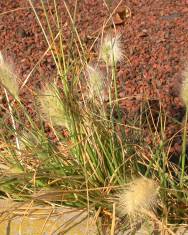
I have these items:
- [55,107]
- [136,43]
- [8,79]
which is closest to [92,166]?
[55,107]

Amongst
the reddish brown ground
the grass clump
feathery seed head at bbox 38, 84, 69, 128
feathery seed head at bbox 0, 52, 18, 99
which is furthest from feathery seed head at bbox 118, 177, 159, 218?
the reddish brown ground

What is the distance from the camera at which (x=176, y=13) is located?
4648mm

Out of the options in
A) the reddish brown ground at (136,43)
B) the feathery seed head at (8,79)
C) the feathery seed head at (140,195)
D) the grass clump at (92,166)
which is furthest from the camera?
the reddish brown ground at (136,43)

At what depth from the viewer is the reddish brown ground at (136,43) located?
3.44 m

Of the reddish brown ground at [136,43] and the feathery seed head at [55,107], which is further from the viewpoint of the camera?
the reddish brown ground at [136,43]

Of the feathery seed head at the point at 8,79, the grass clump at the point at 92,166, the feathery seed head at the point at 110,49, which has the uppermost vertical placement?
the feathery seed head at the point at 110,49

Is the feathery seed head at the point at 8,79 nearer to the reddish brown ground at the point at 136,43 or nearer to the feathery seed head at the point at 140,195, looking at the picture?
the feathery seed head at the point at 140,195

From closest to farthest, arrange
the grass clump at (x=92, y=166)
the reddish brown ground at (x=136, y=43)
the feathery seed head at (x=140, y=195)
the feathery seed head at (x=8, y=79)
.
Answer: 1. the feathery seed head at (x=140, y=195)
2. the grass clump at (x=92, y=166)
3. the feathery seed head at (x=8, y=79)
4. the reddish brown ground at (x=136, y=43)

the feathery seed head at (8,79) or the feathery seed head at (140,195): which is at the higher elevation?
the feathery seed head at (8,79)

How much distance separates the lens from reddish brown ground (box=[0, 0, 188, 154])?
3.44 meters

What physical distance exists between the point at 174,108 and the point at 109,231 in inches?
53.3

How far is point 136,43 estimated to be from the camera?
4082mm

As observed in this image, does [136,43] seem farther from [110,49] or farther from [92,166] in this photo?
[92,166]

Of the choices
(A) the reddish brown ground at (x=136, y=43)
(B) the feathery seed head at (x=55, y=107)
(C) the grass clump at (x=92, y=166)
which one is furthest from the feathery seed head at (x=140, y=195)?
(A) the reddish brown ground at (x=136, y=43)
